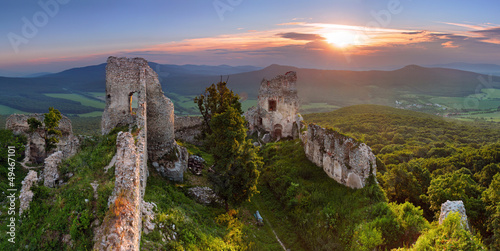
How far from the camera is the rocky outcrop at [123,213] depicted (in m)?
6.19

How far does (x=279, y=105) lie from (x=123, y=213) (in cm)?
2351

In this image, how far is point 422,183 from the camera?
60.6 feet

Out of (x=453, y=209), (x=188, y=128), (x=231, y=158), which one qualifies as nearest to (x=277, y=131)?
(x=188, y=128)

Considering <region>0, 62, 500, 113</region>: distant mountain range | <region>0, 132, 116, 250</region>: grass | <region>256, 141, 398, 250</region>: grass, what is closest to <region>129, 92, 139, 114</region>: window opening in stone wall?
<region>0, 132, 116, 250</region>: grass

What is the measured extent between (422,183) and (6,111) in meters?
100

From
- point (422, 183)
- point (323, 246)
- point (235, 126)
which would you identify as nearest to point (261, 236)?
point (323, 246)

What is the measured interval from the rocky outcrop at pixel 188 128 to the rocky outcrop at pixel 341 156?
12201 millimetres

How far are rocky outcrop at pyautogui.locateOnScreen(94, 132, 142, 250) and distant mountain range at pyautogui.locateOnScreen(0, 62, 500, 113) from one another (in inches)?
3695

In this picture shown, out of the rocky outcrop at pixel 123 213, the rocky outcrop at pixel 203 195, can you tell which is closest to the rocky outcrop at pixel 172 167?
the rocky outcrop at pixel 203 195

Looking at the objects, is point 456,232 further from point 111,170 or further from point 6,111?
point 6,111

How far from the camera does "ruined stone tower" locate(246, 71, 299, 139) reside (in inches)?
1144

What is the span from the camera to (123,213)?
6.90 m

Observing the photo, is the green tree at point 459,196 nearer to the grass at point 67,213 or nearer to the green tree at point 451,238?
the green tree at point 451,238

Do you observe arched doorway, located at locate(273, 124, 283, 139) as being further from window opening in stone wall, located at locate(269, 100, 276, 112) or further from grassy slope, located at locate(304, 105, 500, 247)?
grassy slope, located at locate(304, 105, 500, 247)
